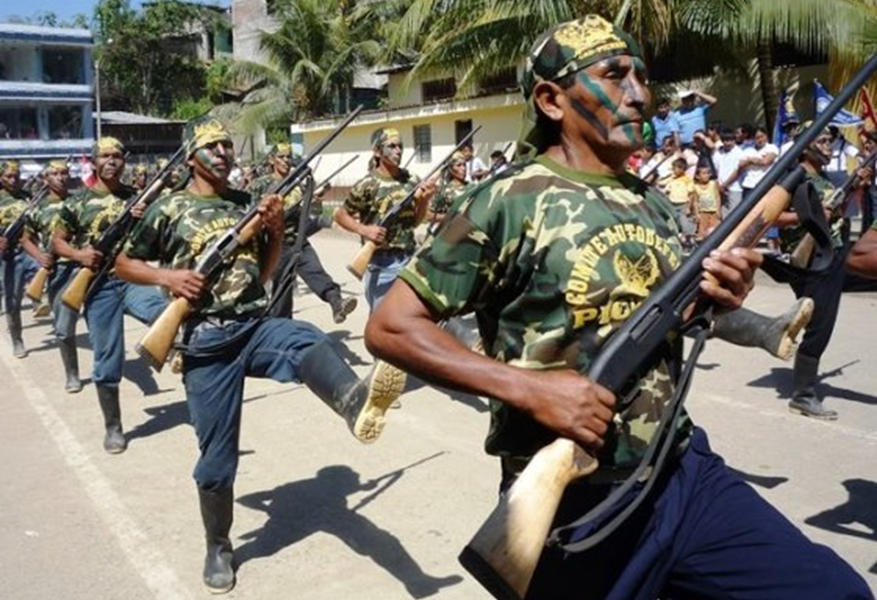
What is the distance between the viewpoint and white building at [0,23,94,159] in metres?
48.0

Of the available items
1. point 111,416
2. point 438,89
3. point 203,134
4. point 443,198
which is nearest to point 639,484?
point 203,134

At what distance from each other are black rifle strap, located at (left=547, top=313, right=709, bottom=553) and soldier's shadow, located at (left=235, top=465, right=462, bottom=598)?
1.92 m

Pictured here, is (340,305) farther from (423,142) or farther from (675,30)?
(423,142)

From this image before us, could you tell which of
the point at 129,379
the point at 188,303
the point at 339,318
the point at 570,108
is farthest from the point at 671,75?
the point at 570,108

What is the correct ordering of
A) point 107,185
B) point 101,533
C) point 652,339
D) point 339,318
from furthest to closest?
1. point 339,318
2. point 107,185
3. point 101,533
4. point 652,339

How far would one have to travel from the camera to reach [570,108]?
8.09 feet

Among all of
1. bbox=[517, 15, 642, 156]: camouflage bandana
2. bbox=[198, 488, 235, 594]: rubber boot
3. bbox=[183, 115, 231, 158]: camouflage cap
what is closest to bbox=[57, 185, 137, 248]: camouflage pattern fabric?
bbox=[183, 115, 231, 158]: camouflage cap

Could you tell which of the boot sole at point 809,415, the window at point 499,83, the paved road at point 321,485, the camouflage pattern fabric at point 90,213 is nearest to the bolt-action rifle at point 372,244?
the paved road at point 321,485

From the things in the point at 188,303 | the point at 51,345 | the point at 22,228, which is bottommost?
the point at 51,345

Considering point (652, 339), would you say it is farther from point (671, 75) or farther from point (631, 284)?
point (671, 75)

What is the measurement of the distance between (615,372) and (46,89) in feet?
171

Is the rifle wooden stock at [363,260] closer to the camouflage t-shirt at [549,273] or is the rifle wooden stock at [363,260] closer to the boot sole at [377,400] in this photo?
the boot sole at [377,400]

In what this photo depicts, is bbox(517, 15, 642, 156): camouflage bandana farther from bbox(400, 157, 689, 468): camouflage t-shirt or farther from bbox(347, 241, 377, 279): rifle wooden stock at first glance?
bbox(347, 241, 377, 279): rifle wooden stock

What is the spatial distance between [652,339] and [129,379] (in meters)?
7.55
